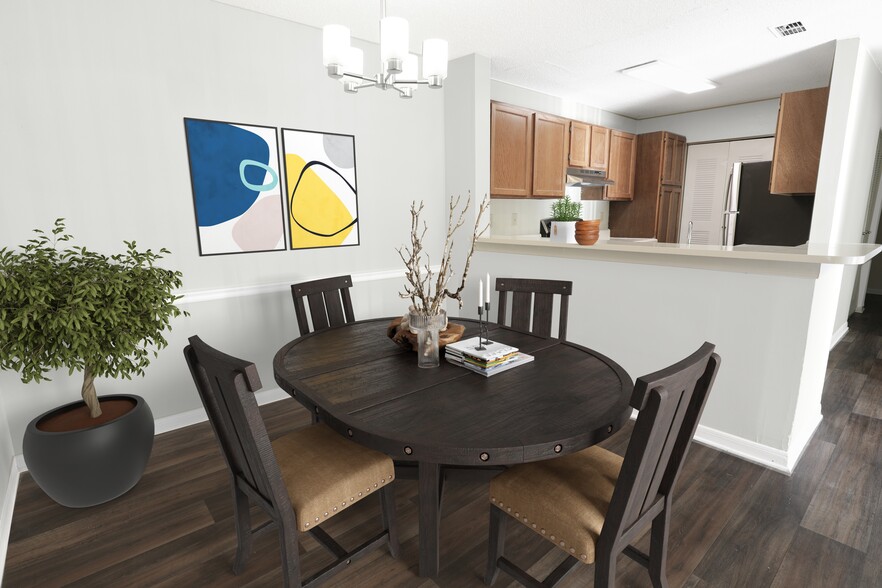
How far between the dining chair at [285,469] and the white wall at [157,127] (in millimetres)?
1390

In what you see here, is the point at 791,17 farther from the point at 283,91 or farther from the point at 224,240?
the point at 224,240

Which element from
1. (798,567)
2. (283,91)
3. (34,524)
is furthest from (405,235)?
(798,567)

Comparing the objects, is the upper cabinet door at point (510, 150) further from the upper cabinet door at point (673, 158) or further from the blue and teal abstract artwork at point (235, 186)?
the upper cabinet door at point (673, 158)

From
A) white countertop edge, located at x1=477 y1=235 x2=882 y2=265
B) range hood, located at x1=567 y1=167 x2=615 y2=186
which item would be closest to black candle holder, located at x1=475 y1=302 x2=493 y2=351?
white countertop edge, located at x1=477 y1=235 x2=882 y2=265

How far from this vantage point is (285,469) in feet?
5.01

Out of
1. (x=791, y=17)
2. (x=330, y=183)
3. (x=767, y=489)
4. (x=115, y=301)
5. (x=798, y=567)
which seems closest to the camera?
(x=798, y=567)

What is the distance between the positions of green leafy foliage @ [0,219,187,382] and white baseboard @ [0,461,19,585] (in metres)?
0.61

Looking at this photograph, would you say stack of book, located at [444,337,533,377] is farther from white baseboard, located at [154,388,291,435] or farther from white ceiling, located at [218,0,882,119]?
white ceiling, located at [218,0,882,119]

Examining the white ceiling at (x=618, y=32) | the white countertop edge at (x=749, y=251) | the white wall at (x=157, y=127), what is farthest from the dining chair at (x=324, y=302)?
the white ceiling at (x=618, y=32)

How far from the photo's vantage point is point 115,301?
188 centimetres

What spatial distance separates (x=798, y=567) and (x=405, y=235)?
2.96m

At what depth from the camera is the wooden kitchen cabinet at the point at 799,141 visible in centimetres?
345

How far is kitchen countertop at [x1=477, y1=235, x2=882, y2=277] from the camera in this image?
6.89 ft

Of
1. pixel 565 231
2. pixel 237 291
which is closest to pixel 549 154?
pixel 565 231
